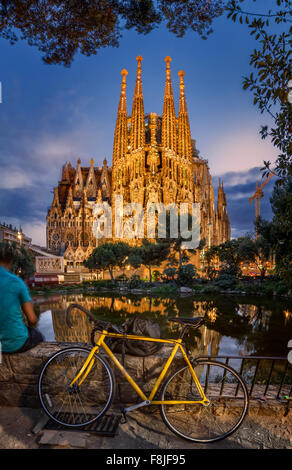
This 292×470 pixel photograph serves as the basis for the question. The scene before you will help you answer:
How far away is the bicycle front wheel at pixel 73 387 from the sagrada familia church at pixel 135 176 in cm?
5219

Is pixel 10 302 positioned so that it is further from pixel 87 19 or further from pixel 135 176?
pixel 135 176

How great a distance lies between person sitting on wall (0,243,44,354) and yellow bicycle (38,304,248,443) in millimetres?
377

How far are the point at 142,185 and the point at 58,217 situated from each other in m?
23.5

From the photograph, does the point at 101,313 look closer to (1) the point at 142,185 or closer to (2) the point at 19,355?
(2) the point at 19,355

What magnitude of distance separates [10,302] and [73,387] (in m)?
1.14

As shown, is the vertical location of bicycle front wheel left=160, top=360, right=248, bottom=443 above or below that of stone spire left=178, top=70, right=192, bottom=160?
below

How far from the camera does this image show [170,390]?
2.98 m

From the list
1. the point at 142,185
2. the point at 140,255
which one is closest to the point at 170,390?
the point at 140,255

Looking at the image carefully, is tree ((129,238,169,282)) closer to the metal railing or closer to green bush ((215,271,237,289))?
green bush ((215,271,237,289))

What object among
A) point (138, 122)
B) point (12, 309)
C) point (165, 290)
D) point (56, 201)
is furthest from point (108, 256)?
point (56, 201)

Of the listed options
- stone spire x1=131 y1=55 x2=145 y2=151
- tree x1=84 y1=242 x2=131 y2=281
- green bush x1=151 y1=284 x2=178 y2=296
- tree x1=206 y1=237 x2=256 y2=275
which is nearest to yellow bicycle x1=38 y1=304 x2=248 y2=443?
green bush x1=151 y1=284 x2=178 y2=296

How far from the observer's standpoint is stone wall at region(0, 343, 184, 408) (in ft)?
9.98

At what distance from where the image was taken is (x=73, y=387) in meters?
2.90

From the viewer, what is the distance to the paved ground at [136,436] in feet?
8.27
